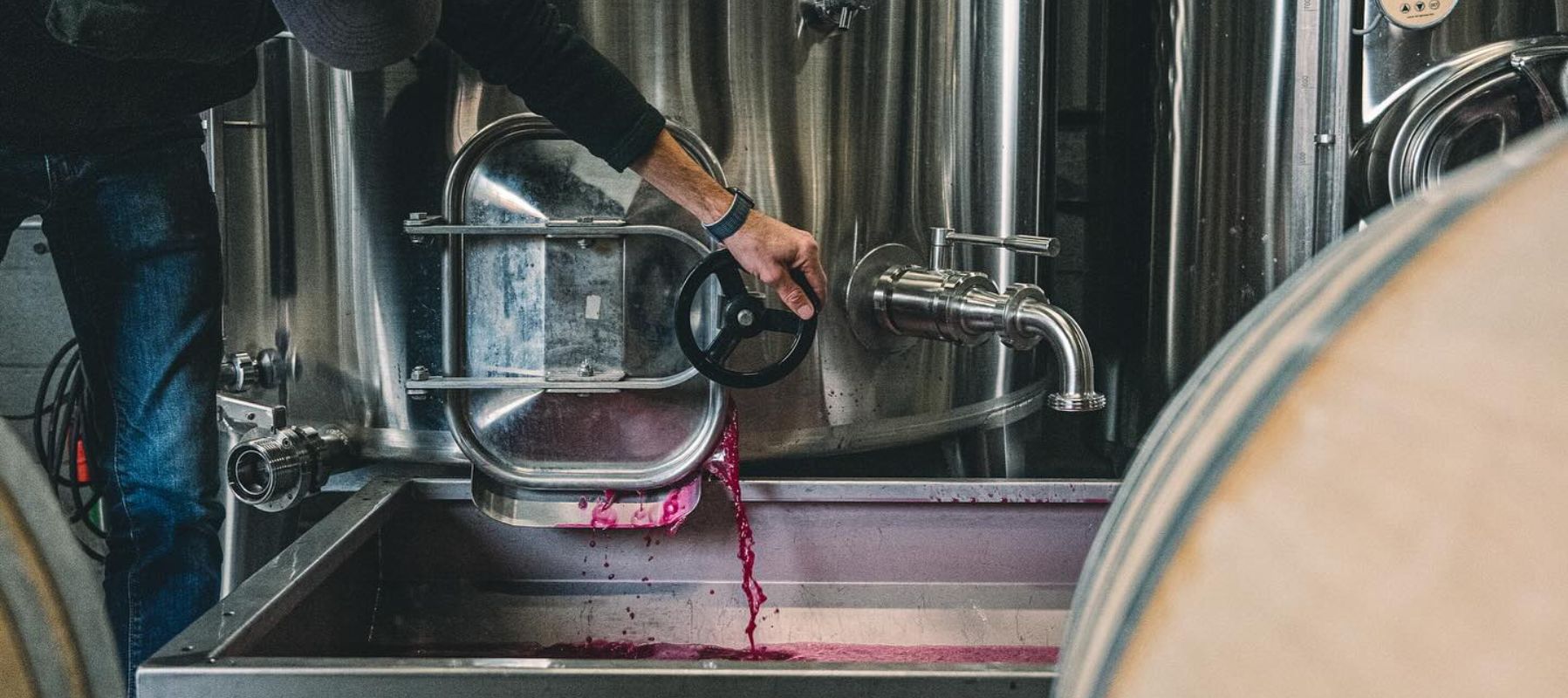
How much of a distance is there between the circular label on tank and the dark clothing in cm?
111

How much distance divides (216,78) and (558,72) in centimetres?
36

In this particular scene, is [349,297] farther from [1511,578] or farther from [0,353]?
[0,353]

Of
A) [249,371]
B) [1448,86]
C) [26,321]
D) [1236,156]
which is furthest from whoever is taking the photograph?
[26,321]

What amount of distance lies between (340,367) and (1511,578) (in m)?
1.44

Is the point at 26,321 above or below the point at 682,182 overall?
below

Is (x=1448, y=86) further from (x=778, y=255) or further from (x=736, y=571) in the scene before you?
(x=736, y=571)

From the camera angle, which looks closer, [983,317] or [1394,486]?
[1394,486]

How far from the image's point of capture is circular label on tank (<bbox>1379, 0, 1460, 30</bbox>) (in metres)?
1.65

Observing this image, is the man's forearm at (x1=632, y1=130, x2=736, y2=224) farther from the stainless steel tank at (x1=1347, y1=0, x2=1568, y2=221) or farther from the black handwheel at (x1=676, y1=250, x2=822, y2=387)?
the stainless steel tank at (x1=1347, y1=0, x2=1568, y2=221)

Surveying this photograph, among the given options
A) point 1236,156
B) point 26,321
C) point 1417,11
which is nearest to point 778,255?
point 1236,156

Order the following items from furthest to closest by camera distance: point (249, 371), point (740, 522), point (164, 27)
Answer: point (249, 371), point (740, 522), point (164, 27)

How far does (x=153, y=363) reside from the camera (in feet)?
4.19

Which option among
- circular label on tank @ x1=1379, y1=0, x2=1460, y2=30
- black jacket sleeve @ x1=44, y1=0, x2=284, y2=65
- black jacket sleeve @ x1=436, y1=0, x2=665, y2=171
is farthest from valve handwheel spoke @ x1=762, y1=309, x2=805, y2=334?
circular label on tank @ x1=1379, y1=0, x2=1460, y2=30

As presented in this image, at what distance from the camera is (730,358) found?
4.44 feet
